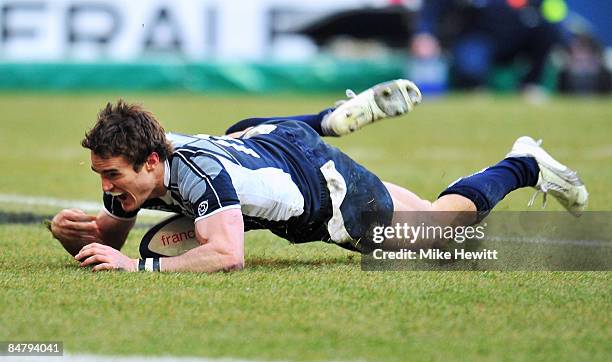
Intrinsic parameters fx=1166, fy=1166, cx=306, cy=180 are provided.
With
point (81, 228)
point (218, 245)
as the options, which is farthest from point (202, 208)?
point (81, 228)

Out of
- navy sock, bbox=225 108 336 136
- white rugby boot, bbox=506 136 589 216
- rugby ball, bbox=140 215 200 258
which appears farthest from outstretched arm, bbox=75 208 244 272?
white rugby boot, bbox=506 136 589 216

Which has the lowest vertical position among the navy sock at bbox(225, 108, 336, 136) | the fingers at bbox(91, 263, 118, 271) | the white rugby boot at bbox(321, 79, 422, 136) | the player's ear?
the fingers at bbox(91, 263, 118, 271)

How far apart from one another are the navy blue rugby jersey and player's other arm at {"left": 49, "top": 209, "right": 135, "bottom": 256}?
0.25ft

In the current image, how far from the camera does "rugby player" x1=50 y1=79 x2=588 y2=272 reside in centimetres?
536

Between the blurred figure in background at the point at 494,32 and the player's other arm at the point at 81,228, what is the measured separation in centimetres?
1603

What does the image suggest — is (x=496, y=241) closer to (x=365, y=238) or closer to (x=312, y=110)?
(x=365, y=238)

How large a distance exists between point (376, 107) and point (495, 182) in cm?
80

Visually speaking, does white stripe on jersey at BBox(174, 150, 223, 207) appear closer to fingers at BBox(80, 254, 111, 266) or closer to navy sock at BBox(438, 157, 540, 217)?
fingers at BBox(80, 254, 111, 266)

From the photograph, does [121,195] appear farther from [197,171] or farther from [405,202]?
[405,202]

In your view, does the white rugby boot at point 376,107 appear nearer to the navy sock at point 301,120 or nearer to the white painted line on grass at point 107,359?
the navy sock at point 301,120

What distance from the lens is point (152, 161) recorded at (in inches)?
214

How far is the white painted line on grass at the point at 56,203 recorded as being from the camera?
852 cm

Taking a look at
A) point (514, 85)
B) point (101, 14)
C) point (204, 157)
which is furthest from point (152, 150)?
point (514, 85)

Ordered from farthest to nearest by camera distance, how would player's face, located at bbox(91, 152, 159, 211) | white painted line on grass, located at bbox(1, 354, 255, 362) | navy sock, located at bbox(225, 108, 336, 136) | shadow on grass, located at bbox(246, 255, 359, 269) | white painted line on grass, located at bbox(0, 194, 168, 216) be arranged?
1. white painted line on grass, located at bbox(0, 194, 168, 216)
2. navy sock, located at bbox(225, 108, 336, 136)
3. shadow on grass, located at bbox(246, 255, 359, 269)
4. player's face, located at bbox(91, 152, 159, 211)
5. white painted line on grass, located at bbox(1, 354, 255, 362)
